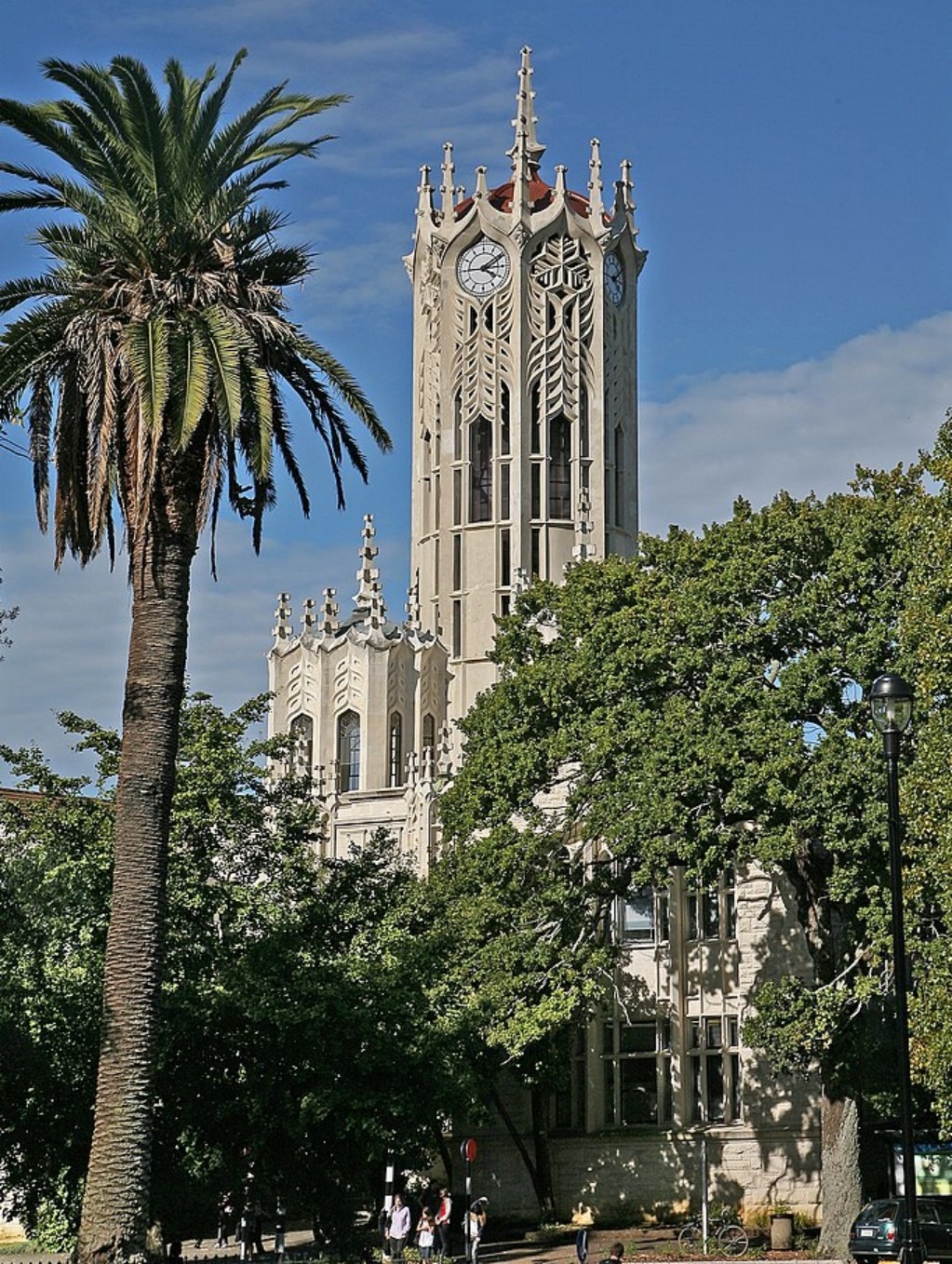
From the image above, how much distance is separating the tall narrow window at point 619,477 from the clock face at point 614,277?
5.47 m

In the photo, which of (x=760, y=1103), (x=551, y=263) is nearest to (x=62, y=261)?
(x=760, y=1103)

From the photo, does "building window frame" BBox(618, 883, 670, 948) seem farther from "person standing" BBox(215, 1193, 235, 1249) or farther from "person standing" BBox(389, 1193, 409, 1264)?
"person standing" BBox(215, 1193, 235, 1249)

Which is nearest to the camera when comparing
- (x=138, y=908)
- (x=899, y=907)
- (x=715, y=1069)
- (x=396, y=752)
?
(x=899, y=907)

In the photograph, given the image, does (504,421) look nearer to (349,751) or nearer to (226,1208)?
(349,751)

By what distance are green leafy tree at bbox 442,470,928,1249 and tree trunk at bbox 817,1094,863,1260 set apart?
0.14 ft

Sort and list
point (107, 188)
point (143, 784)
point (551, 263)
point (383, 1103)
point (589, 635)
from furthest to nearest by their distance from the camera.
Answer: point (551, 263) < point (589, 635) < point (383, 1103) < point (107, 188) < point (143, 784)

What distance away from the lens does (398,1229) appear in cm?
3491

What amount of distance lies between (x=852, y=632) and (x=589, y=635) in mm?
5493

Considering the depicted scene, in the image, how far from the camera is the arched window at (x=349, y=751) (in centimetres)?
7044

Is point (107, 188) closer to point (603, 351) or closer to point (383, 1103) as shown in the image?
point (383, 1103)

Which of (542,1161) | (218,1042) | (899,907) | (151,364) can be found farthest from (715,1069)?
(151,364)

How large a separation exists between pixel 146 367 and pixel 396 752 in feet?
161

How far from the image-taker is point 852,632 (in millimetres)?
36938

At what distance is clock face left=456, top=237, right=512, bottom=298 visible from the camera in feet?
258
